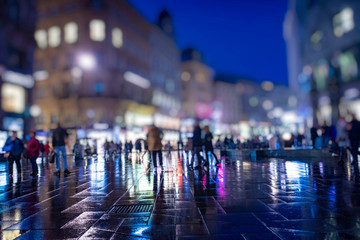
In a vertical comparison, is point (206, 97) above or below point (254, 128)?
above

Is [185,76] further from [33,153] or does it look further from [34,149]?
[33,153]

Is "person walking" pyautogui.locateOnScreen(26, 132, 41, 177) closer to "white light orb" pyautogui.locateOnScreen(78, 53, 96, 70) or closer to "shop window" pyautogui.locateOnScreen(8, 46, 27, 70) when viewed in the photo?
"shop window" pyautogui.locateOnScreen(8, 46, 27, 70)

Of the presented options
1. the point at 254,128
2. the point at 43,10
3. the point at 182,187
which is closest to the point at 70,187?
the point at 182,187

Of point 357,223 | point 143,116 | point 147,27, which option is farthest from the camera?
point 147,27

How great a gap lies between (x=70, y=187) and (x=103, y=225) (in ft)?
12.7

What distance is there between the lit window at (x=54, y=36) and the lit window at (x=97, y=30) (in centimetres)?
504

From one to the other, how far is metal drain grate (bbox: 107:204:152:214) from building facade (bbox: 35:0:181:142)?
113ft

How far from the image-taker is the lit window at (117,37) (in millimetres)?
40719

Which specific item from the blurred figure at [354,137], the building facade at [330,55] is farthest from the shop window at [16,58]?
the building facade at [330,55]

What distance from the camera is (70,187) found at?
729 centimetres

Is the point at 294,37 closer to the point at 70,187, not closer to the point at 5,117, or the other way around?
the point at 5,117

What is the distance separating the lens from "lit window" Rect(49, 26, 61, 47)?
131 feet

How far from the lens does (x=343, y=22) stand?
28.3m

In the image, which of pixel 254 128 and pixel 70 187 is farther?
pixel 254 128
